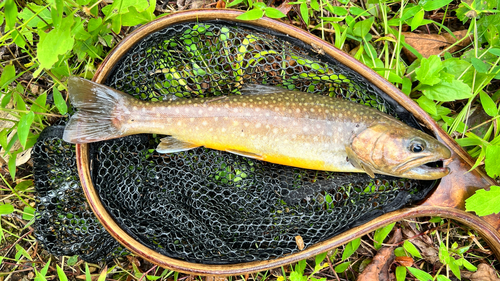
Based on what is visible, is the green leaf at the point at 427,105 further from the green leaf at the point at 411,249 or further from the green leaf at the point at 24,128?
the green leaf at the point at 24,128

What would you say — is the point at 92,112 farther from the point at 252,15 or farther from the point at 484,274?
the point at 484,274

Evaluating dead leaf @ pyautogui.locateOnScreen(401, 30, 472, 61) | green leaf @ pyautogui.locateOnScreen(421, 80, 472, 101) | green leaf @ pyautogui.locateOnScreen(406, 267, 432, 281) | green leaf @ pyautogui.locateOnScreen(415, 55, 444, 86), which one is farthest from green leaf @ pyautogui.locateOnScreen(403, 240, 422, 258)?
dead leaf @ pyautogui.locateOnScreen(401, 30, 472, 61)

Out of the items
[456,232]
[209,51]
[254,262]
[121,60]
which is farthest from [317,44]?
[456,232]

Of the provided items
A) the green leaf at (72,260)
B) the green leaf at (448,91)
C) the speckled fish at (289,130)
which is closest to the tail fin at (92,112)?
the speckled fish at (289,130)

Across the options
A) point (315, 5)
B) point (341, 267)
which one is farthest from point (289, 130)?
point (341, 267)

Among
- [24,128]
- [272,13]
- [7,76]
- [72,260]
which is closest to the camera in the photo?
[24,128]

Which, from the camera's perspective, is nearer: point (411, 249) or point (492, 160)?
point (492, 160)
